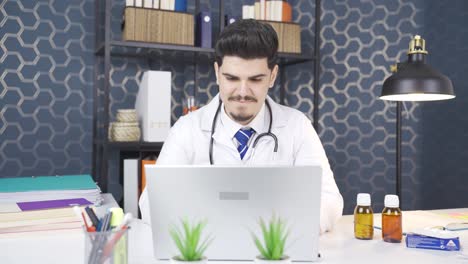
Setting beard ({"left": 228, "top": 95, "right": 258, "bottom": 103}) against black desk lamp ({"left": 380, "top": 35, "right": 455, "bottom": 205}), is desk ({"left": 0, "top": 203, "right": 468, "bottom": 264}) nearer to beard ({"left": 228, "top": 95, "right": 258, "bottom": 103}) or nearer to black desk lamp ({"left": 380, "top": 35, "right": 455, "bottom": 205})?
beard ({"left": 228, "top": 95, "right": 258, "bottom": 103})

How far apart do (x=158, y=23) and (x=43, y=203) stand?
1.27 m

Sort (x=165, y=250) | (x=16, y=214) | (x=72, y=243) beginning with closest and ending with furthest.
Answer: (x=165, y=250), (x=72, y=243), (x=16, y=214)

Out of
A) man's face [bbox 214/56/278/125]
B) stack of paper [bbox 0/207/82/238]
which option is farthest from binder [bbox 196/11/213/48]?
stack of paper [bbox 0/207/82/238]

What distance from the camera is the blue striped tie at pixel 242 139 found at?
1.88m

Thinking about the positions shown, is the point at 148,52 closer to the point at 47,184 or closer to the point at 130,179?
the point at 130,179

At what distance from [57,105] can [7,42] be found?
41 centimetres

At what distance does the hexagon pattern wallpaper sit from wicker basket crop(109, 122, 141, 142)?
27 centimetres

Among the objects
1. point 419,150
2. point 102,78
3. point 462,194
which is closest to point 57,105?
point 102,78

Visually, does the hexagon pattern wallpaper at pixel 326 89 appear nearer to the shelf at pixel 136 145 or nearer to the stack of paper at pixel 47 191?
the shelf at pixel 136 145

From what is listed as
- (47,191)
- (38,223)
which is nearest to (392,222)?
(38,223)

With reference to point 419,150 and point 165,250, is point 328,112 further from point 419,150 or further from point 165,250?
point 165,250

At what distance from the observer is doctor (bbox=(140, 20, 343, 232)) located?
1.77m

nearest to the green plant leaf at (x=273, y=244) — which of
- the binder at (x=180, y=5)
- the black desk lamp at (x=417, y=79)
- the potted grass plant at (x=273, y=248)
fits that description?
the potted grass plant at (x=273, y=248)

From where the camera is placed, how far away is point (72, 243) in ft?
4.02
